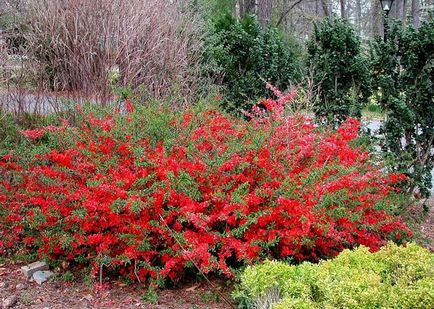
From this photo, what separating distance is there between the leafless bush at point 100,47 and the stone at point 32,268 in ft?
9.25

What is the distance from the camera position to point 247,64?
9.12 meters

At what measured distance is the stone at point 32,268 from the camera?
15.8 feet

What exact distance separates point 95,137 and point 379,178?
9.22 ft

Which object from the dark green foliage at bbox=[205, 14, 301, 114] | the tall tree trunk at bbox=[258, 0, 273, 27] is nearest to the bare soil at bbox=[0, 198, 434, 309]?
the dark green foliage at bbox=[205, 14, 301, 114]

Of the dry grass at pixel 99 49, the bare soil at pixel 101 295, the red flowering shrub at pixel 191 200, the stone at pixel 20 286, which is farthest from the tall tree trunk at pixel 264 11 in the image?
the stone at pixel 20 286

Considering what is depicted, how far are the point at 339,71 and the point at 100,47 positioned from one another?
3278mm

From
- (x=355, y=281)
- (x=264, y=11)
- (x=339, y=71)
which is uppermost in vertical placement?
(x=264, y=11)

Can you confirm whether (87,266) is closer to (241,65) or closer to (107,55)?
(107,55)

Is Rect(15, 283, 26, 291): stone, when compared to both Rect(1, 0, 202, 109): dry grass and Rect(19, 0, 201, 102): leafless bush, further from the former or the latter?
Rect(19, 0, 201, 102): leafless bush

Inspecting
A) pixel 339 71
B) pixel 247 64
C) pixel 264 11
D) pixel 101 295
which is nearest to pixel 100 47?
pixel 247 64

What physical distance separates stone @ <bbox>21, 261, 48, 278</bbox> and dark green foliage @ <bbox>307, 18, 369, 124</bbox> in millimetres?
4242

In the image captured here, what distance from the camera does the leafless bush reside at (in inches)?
286

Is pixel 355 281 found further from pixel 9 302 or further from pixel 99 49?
pixel 99 49

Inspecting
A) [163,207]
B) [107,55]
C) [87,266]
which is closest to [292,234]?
[163,207]
